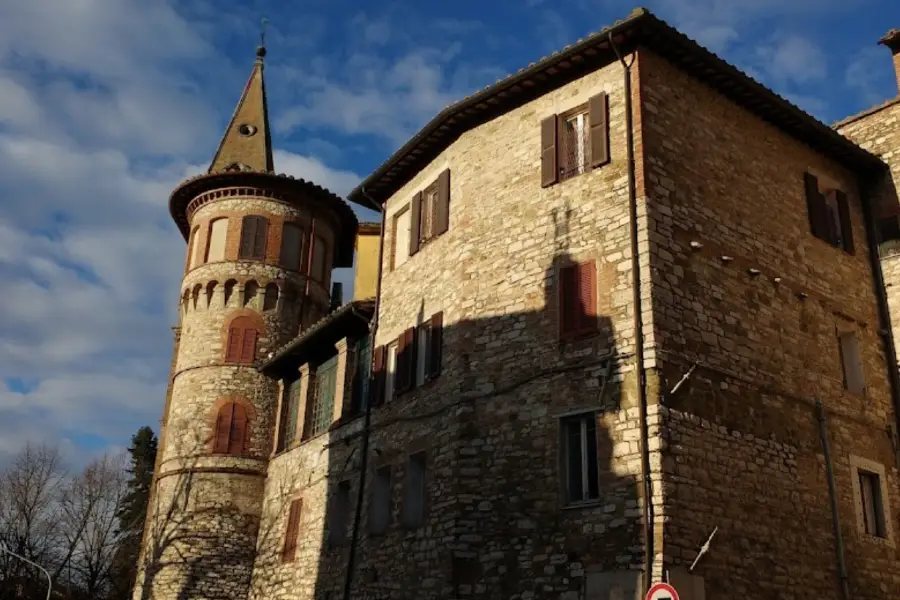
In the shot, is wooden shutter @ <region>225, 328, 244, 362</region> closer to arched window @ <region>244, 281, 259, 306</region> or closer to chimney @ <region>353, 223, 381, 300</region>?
arched window @ <region>244, 281, 259, 306</region>

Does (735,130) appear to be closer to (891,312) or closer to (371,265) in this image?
(891,312)

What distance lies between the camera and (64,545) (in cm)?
3694

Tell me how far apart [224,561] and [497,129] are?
1419cm

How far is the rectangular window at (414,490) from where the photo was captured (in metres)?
16.5

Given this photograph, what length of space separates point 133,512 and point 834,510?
35.6 metres

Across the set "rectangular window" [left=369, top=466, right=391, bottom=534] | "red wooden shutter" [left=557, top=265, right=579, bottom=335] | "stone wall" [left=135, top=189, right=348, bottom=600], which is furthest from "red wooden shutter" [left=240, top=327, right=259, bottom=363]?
"red wooden shutter" [left=557, top=265, right=579, bottom=335]

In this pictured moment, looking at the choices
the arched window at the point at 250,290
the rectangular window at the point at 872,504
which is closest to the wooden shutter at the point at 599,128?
the rectangular window at the point at 872,504

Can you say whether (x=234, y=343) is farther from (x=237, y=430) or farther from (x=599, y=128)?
(x=599, y=128)

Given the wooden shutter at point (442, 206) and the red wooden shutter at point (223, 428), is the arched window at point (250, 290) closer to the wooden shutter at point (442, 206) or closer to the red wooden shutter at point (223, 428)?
the red wooden shutter at point (223, 428)

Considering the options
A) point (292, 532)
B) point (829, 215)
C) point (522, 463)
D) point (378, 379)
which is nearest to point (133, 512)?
point (292, 532)

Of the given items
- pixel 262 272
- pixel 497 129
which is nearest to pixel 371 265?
pixel 262 272

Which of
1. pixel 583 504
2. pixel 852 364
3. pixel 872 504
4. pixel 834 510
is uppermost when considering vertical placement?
pixel 852 364

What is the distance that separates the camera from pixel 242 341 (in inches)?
1055

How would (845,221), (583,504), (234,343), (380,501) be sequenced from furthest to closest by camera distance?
(234,343) → (845,221) → (380,501) → (583,504)
